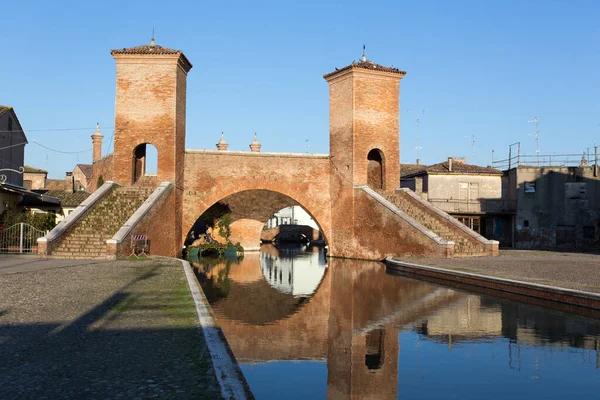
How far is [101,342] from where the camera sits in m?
6.23

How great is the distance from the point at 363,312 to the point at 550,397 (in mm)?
5134

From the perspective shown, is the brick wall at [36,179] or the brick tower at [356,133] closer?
the brick tower at [356,133]

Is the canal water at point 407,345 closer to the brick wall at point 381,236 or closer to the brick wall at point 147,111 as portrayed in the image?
the brick wall at point 381,236

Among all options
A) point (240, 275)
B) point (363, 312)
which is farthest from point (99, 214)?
point (363, 312)

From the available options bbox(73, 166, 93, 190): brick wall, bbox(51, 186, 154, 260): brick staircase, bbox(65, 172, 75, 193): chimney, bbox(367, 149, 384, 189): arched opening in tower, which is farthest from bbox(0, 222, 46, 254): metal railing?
bbox(73, 166, 93, 190): brick wall

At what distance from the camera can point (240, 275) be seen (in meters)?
18.4

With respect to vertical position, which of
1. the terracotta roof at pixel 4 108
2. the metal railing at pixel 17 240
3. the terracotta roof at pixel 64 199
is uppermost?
the terracotta roof at pixel 4 108

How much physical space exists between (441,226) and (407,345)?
1539 cm

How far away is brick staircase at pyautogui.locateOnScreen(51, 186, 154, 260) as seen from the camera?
17516mm

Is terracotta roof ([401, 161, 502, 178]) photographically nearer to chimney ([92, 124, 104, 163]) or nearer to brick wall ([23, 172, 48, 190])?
chimney ([92, 124, 104, 163])

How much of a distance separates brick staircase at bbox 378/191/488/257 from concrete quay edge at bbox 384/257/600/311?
4.57m

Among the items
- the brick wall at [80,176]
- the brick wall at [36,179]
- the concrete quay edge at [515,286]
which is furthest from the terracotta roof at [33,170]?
the concrete quay edge at [515,286]

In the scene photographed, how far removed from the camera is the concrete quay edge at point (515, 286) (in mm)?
10453

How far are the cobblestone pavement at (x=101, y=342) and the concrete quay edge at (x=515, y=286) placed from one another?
22.4 ft
